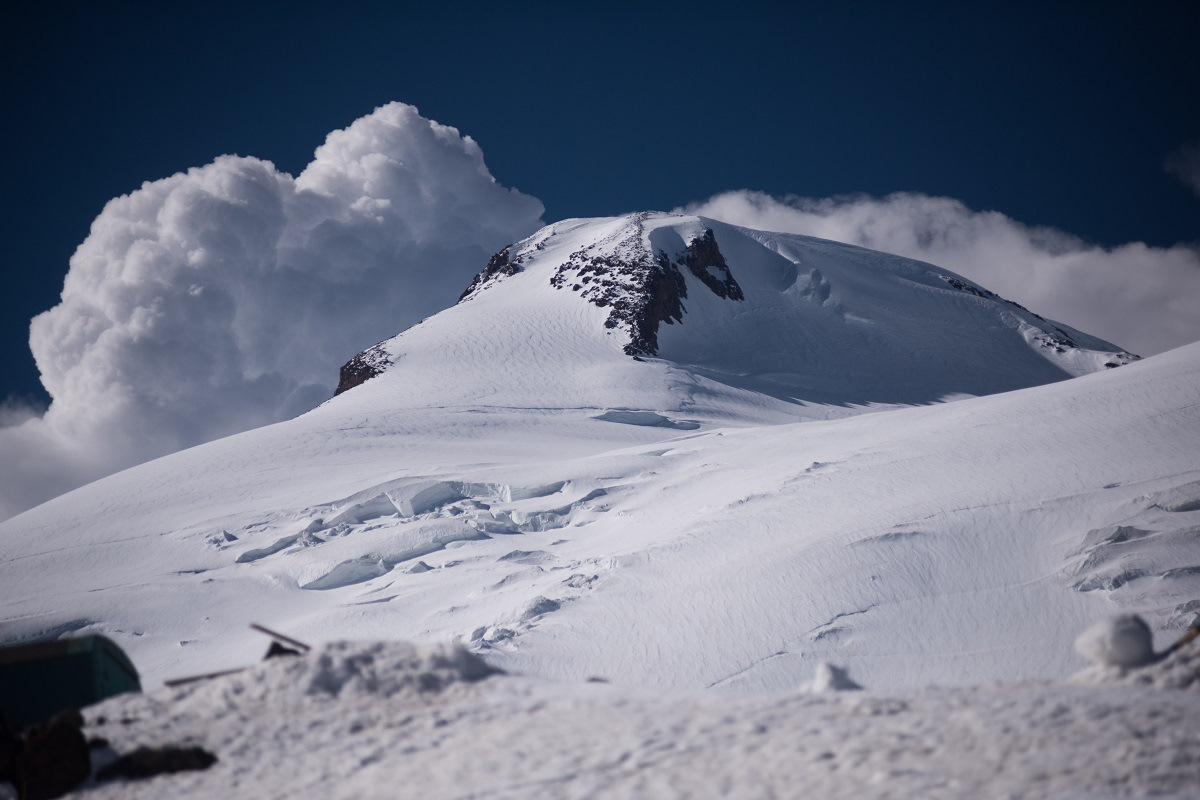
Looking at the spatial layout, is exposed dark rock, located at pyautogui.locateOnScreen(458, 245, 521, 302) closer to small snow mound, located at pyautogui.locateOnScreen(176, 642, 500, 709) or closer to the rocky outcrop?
the rocky outcrop

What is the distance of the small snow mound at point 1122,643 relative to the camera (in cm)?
708

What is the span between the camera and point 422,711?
732cm

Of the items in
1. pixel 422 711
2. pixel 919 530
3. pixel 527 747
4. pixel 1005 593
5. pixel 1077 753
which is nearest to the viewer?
pixel 1077 753

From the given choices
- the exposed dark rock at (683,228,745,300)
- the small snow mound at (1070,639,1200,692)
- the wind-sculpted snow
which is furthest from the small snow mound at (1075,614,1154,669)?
the exposed dark rock at (683,228,745,300)

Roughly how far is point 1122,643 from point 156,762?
6.81 metres

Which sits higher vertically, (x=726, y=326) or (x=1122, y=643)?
(x=726, y=326)

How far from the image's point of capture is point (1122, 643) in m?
7.08

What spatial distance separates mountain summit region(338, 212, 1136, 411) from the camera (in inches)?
2245

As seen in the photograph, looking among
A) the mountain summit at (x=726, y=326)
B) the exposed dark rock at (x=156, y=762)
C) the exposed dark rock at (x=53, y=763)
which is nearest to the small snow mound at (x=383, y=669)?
the exposed dark rock at (x=156, y=762)

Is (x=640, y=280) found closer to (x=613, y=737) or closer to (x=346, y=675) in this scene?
(x=346, y=675)

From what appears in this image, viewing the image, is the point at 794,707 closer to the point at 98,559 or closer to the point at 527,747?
the point at 527,747

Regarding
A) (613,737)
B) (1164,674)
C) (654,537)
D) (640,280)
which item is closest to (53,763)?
(613,737)

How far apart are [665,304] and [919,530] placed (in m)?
51.7

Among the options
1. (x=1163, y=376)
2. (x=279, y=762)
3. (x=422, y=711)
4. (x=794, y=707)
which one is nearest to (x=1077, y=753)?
(x=794, y=707)
